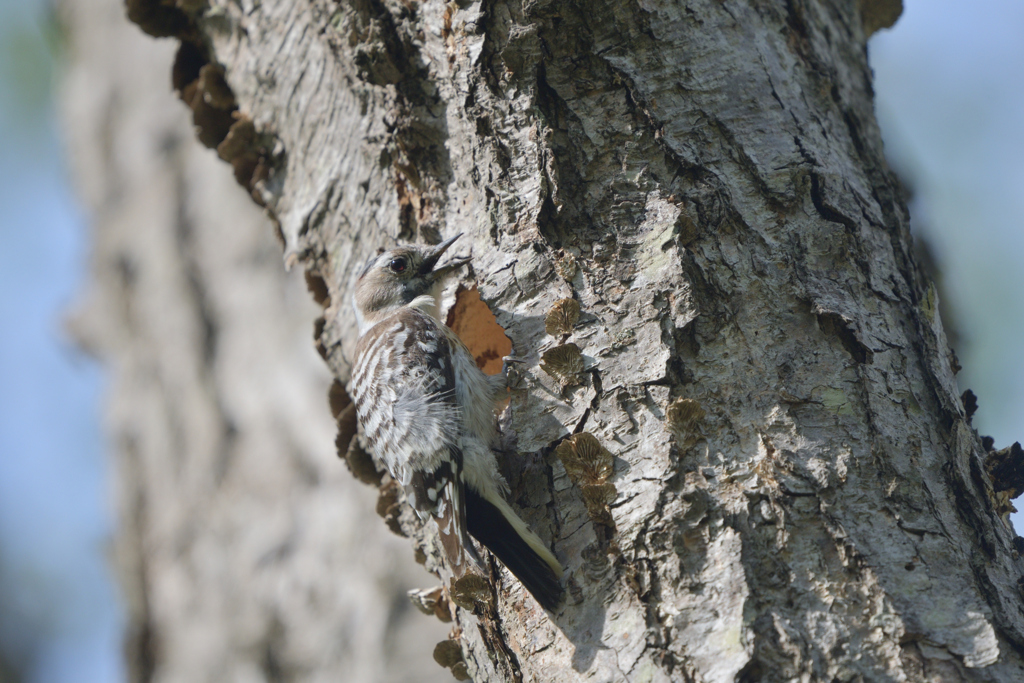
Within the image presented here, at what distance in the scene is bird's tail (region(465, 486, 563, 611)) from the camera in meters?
2.32

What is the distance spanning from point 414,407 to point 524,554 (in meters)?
1.18

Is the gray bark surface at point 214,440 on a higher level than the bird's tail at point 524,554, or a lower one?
higher

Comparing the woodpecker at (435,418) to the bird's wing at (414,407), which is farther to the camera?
the bird's wing at (414,407)

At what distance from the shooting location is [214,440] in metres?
5.56

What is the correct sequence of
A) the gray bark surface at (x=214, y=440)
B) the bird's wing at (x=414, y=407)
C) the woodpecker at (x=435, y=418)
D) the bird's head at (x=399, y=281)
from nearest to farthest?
the woodpecker at (x=435, y=418) → the bird's wing at (x=414, y=407) → the bird's head at (x=399, y=281) → the gray bark surface at (x=214, y=440)

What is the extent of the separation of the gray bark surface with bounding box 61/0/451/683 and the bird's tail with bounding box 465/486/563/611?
7.85ft

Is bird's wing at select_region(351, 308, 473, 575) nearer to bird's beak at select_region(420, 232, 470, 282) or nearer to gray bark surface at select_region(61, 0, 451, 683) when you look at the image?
bird's beak at select_region(420, 232, 470, 282)

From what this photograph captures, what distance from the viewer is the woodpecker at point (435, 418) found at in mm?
2504

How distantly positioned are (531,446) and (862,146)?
5.48 ft

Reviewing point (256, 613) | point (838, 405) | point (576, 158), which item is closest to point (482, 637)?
point (838, 405)

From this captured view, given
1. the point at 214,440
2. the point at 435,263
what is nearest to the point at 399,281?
the point at 435,263

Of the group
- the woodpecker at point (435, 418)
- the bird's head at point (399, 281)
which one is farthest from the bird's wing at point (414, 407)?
the bird's head at point (399, 281)

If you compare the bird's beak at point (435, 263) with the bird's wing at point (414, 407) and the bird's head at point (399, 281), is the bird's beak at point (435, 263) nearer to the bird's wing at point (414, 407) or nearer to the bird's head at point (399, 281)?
the bird's head at point (399, 281)

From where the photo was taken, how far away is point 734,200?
8.38 ft
